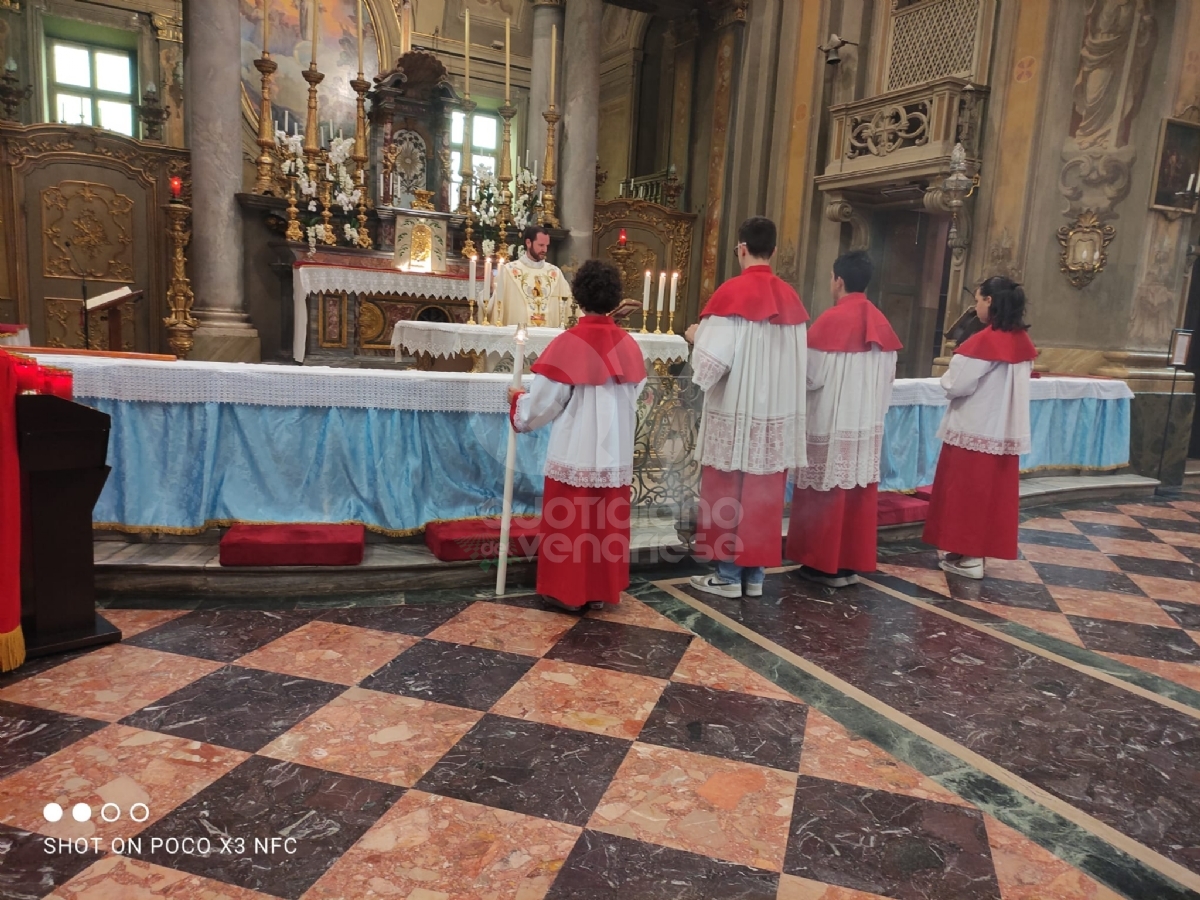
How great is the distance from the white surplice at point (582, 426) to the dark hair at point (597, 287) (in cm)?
35

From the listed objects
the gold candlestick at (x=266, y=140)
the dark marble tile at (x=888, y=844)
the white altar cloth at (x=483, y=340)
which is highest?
the gold candlestick at (x=266, y=140)

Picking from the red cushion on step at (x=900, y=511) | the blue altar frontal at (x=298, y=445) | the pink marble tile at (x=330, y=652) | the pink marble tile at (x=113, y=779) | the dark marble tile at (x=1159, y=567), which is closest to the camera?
the pink marble tile at (x=113, y=779)

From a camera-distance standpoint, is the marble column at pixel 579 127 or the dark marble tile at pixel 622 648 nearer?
the dark marble tile at pixel 622 648

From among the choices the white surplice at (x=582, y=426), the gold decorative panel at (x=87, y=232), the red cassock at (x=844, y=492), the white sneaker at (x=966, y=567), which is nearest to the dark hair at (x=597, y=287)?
the white surplice at (x=582, y=426)

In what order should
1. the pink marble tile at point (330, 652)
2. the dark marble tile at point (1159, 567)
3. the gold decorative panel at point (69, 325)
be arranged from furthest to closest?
1. the gold decorative panel at point (69, 325)
2. the dark marble tile at point (1159, 567)
3. the pink marble tile at point (330, 652)

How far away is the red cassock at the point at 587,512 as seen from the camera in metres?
3.54

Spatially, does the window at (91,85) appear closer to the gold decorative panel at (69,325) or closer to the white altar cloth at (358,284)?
the gold decorative panel at (69,325)

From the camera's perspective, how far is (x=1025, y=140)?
7.71 m

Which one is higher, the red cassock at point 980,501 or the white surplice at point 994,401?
the white surplice at point 994,401

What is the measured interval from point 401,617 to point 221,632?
0.75 m

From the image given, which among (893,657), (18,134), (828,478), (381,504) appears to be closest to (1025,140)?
(828,478)

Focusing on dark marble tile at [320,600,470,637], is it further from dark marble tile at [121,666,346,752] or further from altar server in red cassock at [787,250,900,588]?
altar server in red cassock at [787,250,900,588]

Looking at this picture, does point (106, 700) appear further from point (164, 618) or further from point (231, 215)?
point (231, 215)

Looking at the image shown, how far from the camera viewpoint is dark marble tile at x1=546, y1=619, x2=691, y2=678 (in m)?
3.28
